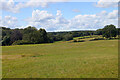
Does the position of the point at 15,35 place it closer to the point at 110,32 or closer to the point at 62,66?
the point at 110,32

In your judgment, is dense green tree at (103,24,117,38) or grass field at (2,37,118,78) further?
dense green tree at (103,24,117,38)

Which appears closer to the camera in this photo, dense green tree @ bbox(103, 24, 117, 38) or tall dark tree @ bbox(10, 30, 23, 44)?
dense green tree @ bbox(103, 24, 117, 38)

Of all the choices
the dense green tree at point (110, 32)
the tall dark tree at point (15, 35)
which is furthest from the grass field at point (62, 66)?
the dense green tree at point (110, 32)

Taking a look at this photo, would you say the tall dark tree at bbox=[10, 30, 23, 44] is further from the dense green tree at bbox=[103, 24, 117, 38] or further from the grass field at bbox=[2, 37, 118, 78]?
the grass field at bbox=[2, 37, 118, 78]

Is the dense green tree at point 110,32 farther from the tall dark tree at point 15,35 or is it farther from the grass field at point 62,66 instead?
the grass field at point 62,66

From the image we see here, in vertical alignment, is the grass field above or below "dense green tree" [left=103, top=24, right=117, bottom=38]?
below

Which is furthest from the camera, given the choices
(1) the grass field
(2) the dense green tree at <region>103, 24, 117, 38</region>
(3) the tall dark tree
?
(3) the tall dark tree

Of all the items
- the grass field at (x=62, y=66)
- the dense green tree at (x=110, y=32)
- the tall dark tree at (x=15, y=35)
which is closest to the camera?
the grass field at (x=62, y=66)

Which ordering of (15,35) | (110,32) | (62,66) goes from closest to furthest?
(62,66), (110,32), (15,35)

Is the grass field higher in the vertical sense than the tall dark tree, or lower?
lower

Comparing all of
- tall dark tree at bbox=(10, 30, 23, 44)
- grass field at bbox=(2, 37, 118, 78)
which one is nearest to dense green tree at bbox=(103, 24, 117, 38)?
tall dark tree at bbox=(10, 30, 23, 44)

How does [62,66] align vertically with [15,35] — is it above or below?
below

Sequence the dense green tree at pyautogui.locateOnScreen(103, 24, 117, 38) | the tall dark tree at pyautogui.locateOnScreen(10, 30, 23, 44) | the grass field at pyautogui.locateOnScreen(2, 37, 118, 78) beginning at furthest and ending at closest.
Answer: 1. the tall dark tree at pyautogui.locateOnScreen(10, 30, 23, 44)
2. the dense green tree at pyautogui.locateOnScreen(103, 24, 117, 38)
3. the grass field at pyautogui.locateOnScreen(2, 37, 118, 78)

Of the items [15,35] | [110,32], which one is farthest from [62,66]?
[15,35]
